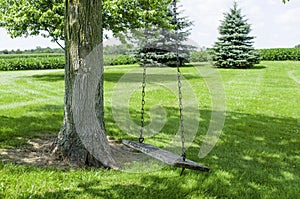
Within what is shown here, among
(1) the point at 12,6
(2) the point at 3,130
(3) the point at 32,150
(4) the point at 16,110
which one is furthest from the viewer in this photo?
(1) the point at 12,6

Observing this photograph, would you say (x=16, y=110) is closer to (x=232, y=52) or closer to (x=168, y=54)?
(x=168, y=54)

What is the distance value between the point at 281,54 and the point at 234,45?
11175 millimetres

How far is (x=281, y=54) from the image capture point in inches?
1369

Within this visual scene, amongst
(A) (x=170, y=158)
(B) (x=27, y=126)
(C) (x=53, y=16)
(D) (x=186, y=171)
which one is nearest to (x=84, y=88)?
(A) (x=170, y=158)

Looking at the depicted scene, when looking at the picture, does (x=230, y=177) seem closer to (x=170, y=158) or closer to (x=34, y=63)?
(x=170, y=158)

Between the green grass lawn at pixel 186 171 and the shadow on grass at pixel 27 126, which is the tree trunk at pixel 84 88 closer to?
the green grass lawn at pixel 186 171

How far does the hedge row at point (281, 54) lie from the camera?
34.3m

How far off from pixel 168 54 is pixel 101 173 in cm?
2146

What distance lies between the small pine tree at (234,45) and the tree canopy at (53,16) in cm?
1011

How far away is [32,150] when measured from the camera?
4.59 m

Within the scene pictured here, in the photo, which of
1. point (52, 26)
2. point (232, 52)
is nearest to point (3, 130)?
point (52, 26)

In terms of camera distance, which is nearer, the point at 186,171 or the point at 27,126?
the point at 186,171

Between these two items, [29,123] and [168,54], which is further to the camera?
[168,54]

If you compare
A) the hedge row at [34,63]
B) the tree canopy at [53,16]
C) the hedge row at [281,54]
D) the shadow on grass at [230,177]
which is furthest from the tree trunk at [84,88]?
the hedge row at [281,54]
